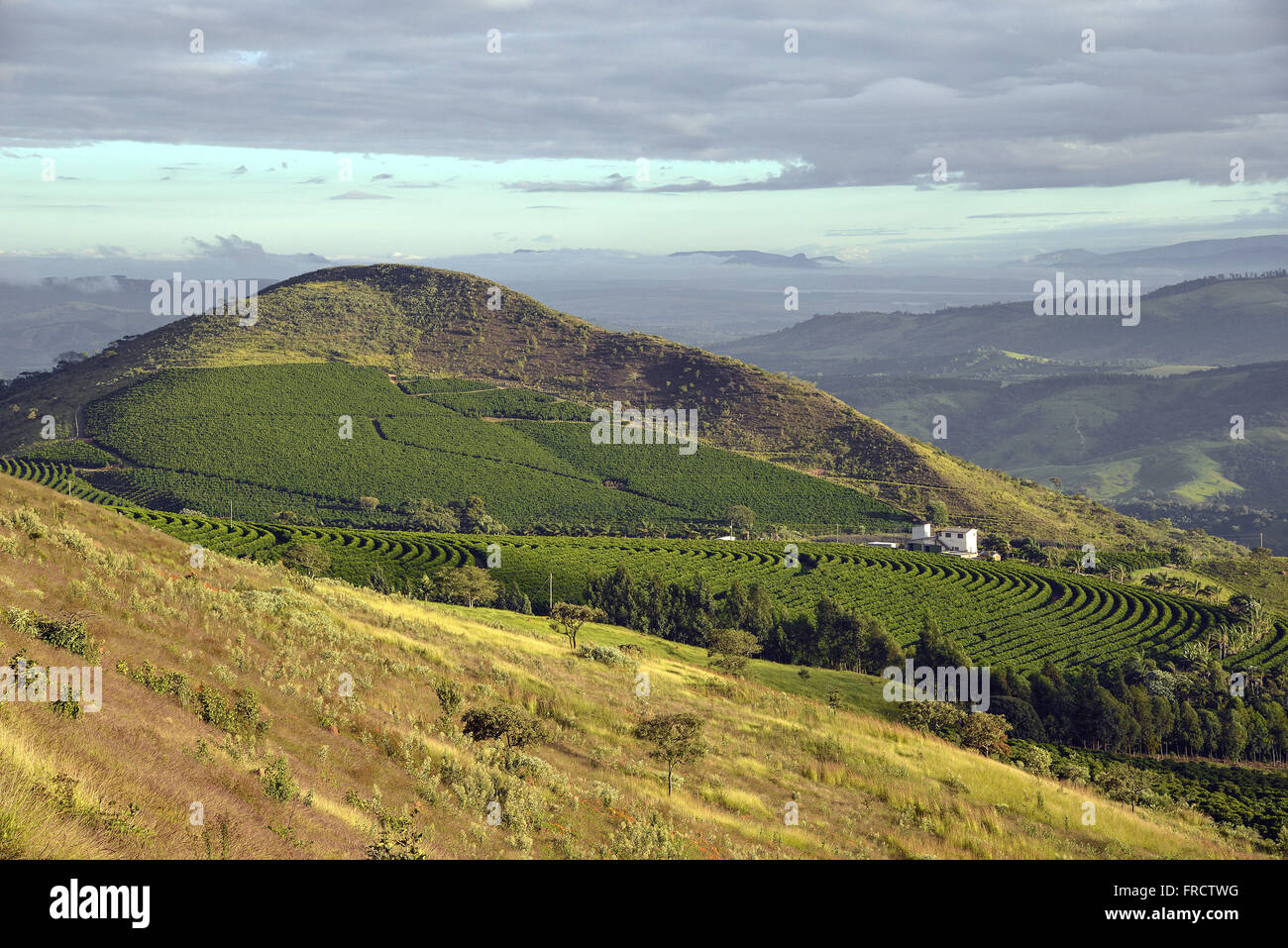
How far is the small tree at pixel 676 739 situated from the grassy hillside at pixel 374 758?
0.71 meters

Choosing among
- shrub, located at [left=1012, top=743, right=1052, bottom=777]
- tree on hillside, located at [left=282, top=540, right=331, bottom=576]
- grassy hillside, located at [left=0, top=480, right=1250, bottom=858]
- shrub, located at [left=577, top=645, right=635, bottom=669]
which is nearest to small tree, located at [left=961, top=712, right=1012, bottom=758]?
shrub, located at [left=1012, top=743, right=1052, bottom=777]

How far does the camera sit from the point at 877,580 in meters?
99.6

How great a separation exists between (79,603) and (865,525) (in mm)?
127292

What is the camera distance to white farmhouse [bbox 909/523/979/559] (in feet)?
414

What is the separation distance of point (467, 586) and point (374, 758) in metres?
57.5

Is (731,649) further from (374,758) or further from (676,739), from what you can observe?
(374,758)

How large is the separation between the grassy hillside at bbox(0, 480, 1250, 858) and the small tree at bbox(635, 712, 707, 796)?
0.71 metres

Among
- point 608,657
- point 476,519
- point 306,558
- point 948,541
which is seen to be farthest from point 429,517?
point 608,657

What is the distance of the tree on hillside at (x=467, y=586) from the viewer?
7806 cm

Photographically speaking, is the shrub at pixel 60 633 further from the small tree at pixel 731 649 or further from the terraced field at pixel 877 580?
the terraced field at pixel 877 580

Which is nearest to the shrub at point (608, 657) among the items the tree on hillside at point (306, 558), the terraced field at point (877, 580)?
the terraced field at point (877, 580)
